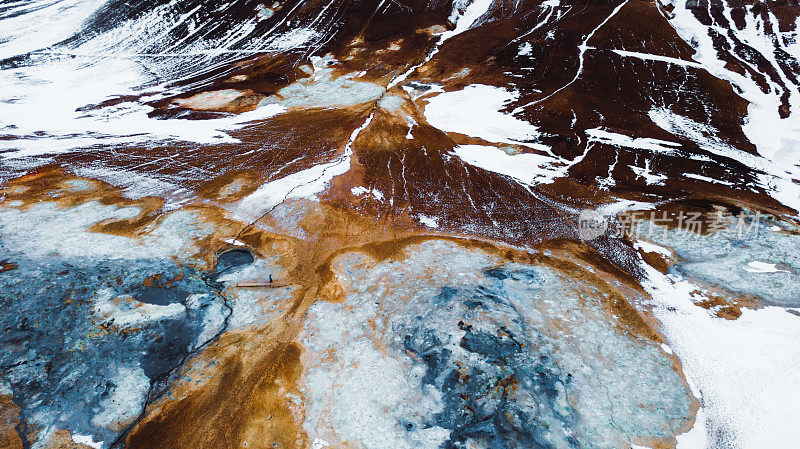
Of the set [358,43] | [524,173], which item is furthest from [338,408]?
[358,43]

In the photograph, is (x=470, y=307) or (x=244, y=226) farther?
(x=244, y=226)

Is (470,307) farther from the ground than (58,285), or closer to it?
closer to it

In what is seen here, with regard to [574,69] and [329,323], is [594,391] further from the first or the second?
[574,69]

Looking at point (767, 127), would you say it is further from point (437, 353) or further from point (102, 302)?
point (102, 302)

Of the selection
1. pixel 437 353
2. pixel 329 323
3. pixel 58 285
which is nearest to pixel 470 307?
pixel 437 353

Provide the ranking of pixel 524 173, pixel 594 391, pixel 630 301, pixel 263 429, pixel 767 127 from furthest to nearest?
pixel 767 127 < pixel 524 173 < pixel 630 301 < pixel 594 391 < pixel 263 429

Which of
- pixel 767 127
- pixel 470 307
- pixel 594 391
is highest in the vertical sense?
pixel 767 127

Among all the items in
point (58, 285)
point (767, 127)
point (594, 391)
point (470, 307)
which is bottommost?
point (594, 391)

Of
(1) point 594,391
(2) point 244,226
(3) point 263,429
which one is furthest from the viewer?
(2) point 244,226

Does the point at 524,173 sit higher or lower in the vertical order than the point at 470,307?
higher
